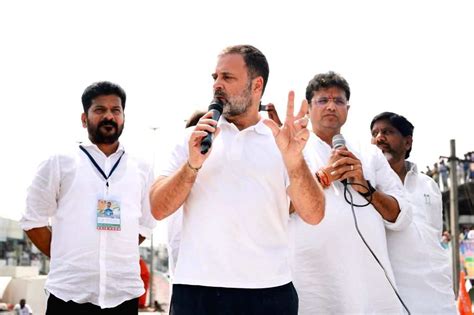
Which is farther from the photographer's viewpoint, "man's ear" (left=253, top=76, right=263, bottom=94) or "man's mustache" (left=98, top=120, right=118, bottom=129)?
"man's mustache" (left=98, top=120, right=118, bottom=129)

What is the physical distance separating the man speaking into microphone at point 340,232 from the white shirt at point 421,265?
40 cm

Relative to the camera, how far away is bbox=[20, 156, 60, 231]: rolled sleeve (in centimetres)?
388

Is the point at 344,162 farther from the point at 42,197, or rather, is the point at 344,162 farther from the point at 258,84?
the point at 42,197

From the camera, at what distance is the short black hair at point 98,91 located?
405 centimetres

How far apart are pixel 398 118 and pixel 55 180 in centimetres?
253

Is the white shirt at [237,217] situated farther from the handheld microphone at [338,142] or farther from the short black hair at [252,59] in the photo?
the handheld microphone at [338,142]

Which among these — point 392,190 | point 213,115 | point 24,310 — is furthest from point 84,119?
point 24,310

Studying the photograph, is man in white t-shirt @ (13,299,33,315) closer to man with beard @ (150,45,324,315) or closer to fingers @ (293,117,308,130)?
man with beard @ (150,45,324,315)

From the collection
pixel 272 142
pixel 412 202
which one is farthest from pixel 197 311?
pixel 412 202

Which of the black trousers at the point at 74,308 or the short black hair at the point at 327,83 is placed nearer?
the black trousers at the point at 74,308

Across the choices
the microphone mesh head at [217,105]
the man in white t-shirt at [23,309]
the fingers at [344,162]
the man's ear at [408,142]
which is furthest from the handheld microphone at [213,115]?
the man in white t-shirt at [23,309]

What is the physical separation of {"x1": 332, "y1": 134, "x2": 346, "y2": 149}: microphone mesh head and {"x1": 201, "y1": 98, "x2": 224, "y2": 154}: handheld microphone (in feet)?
3.35

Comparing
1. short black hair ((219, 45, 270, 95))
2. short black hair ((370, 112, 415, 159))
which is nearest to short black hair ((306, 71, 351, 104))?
short black hair ((370, 112, 415, 159))

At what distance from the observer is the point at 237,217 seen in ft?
8.76
